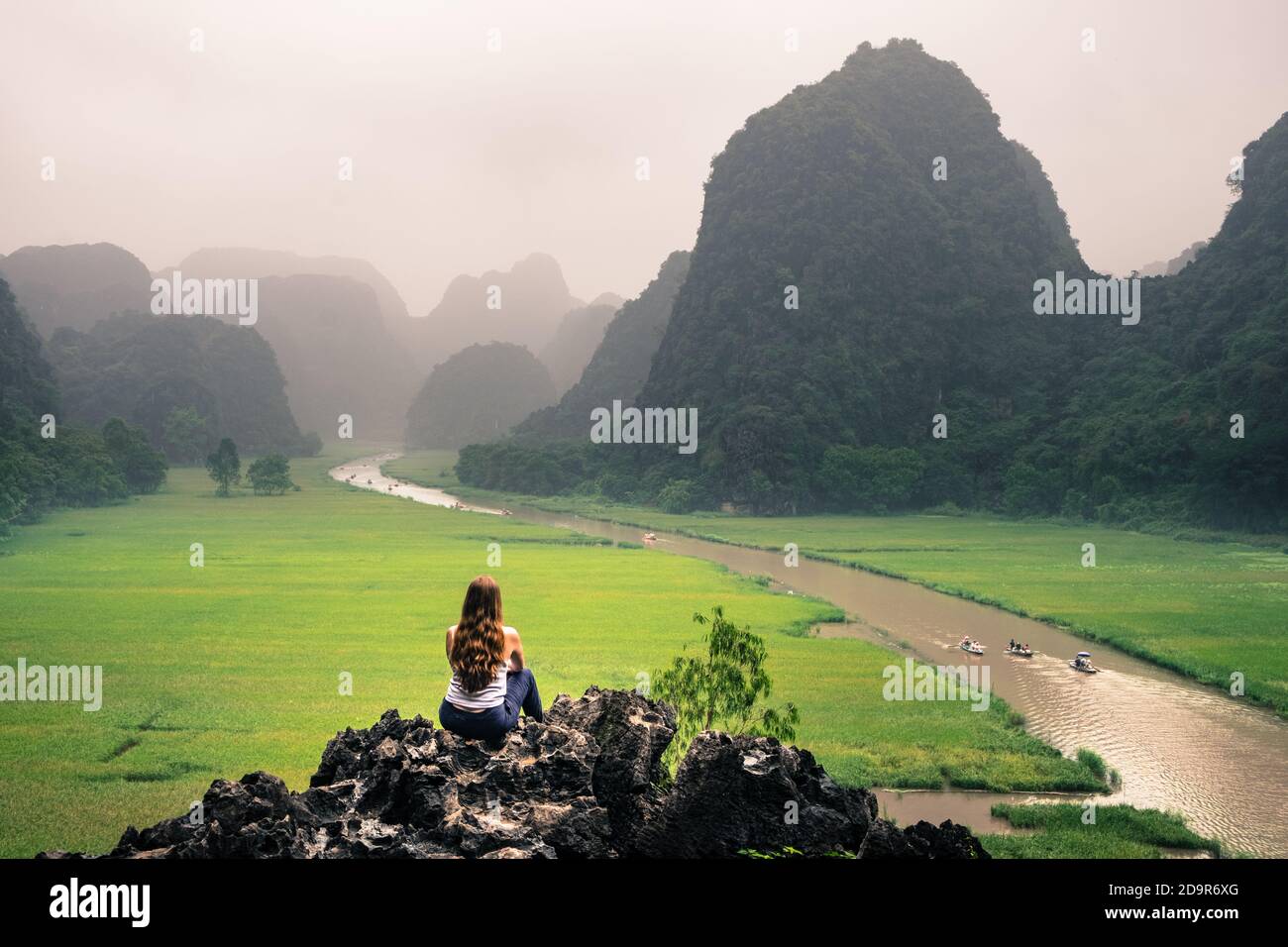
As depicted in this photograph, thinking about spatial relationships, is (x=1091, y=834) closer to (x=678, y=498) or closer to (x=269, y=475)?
(x=678, y=498)

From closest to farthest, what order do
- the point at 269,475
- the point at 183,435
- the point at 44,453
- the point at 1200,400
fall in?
the point at 1200,400 < the point at 44,453 < the point at 269,475 < the point at 183,435

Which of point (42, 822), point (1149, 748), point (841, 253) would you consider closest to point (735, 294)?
point (841, 253)

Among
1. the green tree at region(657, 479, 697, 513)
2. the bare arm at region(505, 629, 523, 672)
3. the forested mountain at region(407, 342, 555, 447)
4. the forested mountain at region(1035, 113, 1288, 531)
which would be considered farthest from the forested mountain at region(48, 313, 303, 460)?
the bare arm at region(505, 629, 523, 672)

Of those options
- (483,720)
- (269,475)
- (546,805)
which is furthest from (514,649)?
(269,475)

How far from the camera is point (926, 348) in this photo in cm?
6800

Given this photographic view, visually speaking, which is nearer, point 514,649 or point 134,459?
point 514,649

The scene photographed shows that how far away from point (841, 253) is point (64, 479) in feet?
178

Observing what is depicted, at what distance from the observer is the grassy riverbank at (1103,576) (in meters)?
17.5

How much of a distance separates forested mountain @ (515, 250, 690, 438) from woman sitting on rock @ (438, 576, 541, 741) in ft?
322

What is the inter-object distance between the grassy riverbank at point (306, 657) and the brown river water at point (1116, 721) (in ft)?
2.47

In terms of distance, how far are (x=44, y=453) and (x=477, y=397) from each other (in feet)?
362

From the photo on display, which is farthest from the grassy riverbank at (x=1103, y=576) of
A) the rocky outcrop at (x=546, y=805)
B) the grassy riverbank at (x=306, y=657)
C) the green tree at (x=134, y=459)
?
the green tree at (x=134, y=459)

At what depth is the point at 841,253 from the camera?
228 ft
